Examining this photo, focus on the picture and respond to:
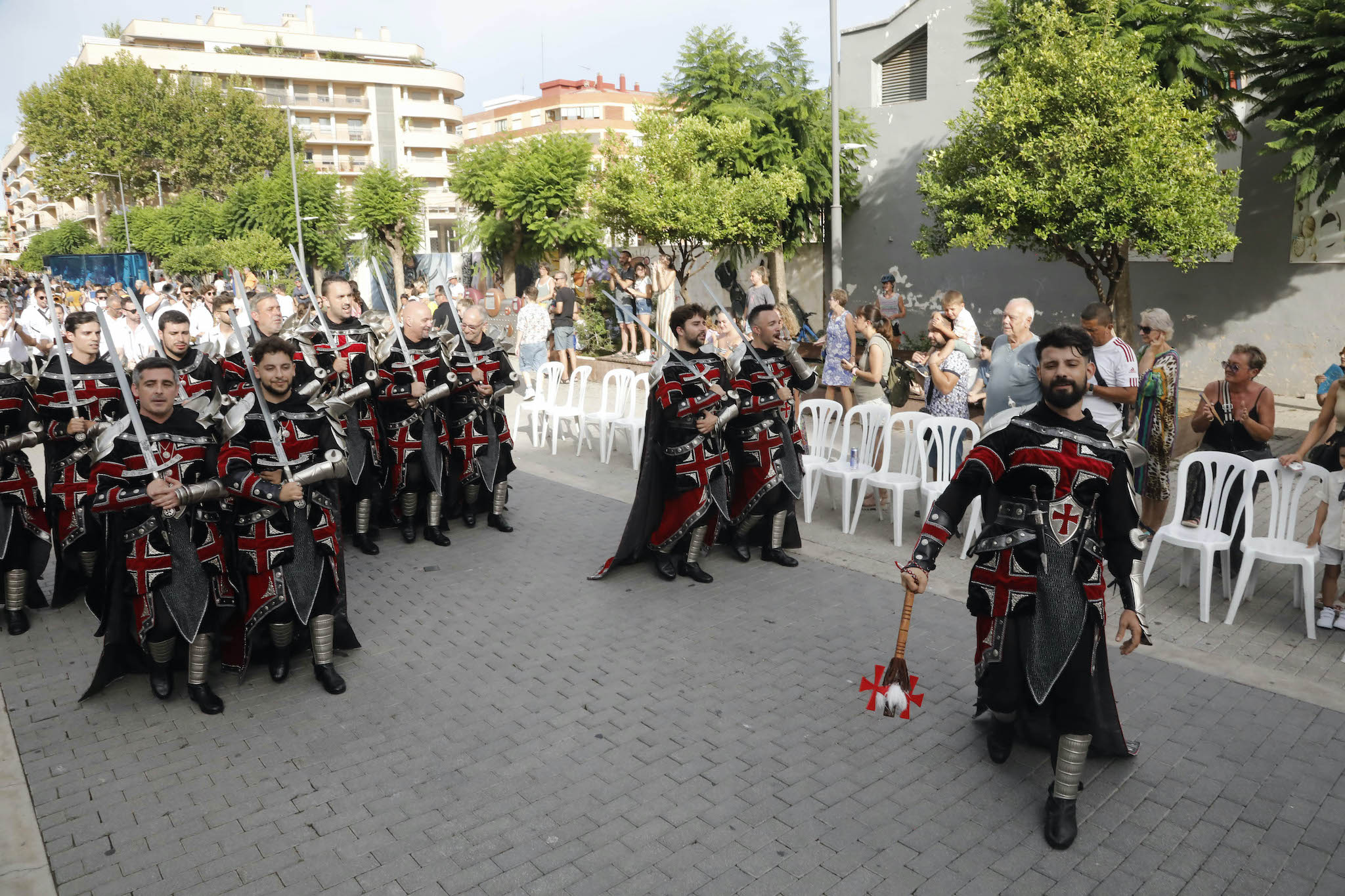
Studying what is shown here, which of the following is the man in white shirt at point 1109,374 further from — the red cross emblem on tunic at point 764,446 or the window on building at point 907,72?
the window on building at point 907,72

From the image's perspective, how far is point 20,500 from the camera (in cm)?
654

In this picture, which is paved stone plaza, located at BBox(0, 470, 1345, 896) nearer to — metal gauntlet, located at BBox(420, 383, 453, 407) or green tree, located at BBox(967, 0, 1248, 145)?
metal gauntlet, located at BBox(420, 383, 453, 407)

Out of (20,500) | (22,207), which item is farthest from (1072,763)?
(22,207)

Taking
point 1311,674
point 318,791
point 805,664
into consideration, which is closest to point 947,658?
point 805,664

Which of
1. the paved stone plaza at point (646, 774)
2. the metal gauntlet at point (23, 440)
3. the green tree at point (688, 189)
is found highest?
the green tree at point (688, 189)

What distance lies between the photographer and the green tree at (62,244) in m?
58.9

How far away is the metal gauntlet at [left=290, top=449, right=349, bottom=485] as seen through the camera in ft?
17.5

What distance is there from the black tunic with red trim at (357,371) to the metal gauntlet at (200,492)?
2955 mm

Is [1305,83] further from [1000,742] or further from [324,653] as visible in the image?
[324,653]

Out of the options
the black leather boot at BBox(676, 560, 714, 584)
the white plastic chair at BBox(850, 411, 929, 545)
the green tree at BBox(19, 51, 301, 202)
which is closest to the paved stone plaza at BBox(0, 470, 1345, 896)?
the black leather boot at BBox(676, 560, 714, 584)

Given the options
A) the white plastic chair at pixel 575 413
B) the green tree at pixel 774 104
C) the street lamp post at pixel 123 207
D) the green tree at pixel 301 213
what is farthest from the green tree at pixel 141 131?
the white plastic chair at pixel 575 413

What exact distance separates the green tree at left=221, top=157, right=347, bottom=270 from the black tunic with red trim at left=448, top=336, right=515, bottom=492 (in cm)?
3096

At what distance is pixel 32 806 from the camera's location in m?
4.46

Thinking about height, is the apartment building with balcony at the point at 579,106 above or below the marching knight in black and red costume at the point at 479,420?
above
